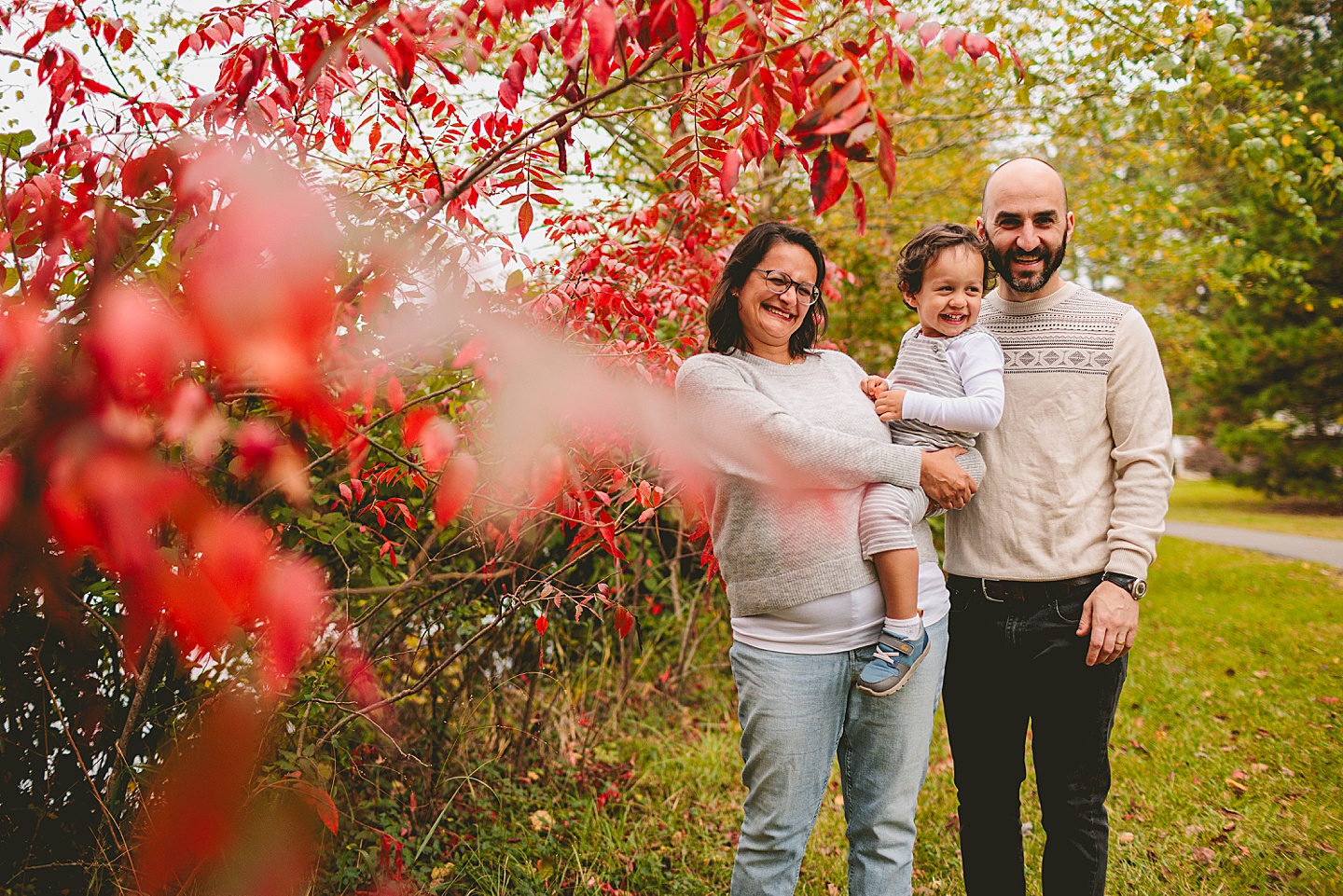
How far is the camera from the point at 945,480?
6.73ft

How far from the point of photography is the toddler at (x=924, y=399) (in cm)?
191

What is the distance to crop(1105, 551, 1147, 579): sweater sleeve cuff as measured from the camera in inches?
79.9

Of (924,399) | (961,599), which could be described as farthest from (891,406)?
(961,599)

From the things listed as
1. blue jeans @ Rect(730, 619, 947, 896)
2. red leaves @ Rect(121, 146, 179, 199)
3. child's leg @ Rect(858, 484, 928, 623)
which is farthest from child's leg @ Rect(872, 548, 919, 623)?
red leaves @ Rect(121, 146, 179, 199)

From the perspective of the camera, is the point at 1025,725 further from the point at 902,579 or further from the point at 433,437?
the point at 433,437

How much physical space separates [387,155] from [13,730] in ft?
6.01

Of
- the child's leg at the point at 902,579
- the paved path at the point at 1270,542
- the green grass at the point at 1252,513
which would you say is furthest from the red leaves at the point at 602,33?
the green grass at the point at 1252,513

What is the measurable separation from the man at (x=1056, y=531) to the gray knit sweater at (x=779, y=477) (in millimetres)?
414

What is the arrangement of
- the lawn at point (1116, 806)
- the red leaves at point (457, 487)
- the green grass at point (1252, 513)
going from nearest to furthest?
1. the red leaves at point (457, 487)
2. the lawn at point (1116, 806)
3. the green grass at point (1252, 513)

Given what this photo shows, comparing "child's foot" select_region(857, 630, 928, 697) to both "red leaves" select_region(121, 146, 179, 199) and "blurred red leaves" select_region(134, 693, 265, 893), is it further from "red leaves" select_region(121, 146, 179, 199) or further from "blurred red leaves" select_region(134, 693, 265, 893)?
"red leaves" select_region(121, 146, 179, 199)

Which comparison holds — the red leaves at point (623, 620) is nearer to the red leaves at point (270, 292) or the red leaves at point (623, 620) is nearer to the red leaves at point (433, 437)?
the red leaves at point (433, 437)

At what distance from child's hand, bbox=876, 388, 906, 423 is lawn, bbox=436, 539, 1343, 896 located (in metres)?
1.81

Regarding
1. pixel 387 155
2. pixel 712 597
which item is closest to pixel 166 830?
pixel 387 155

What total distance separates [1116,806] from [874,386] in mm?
2582
